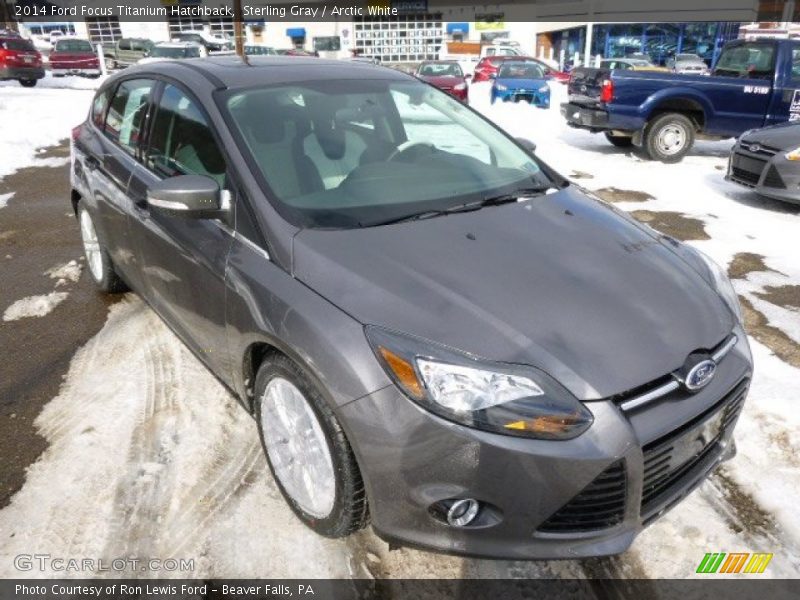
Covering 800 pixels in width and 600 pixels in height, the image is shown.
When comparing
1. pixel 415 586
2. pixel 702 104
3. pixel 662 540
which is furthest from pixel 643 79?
pixel 415 586

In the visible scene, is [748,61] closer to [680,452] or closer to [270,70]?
[270,70]

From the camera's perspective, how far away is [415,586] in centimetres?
214

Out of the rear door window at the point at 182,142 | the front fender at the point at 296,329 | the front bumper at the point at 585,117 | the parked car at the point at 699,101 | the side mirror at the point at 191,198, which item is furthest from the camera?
the front bumper at the point at 585,117

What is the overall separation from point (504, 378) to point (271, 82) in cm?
196

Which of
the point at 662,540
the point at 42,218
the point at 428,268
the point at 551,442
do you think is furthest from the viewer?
the point at 42,218

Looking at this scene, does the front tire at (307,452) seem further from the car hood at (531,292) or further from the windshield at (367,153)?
the windshield at (367,153)

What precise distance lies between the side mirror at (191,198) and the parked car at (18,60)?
21.6m

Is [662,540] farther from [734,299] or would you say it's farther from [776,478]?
[734,299]

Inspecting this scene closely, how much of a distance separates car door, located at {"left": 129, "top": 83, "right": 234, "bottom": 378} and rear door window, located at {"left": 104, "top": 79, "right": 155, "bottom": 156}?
21cm

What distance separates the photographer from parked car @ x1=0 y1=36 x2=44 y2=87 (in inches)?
744

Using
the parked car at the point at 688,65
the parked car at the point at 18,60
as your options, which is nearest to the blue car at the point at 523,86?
the parked car at the point at 688,65

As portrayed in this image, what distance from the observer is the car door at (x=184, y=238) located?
2.53 metres

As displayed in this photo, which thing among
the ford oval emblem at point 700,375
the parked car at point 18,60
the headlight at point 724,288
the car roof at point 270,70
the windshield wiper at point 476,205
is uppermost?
the parked car at point 18,60

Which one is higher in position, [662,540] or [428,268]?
[428,268]
